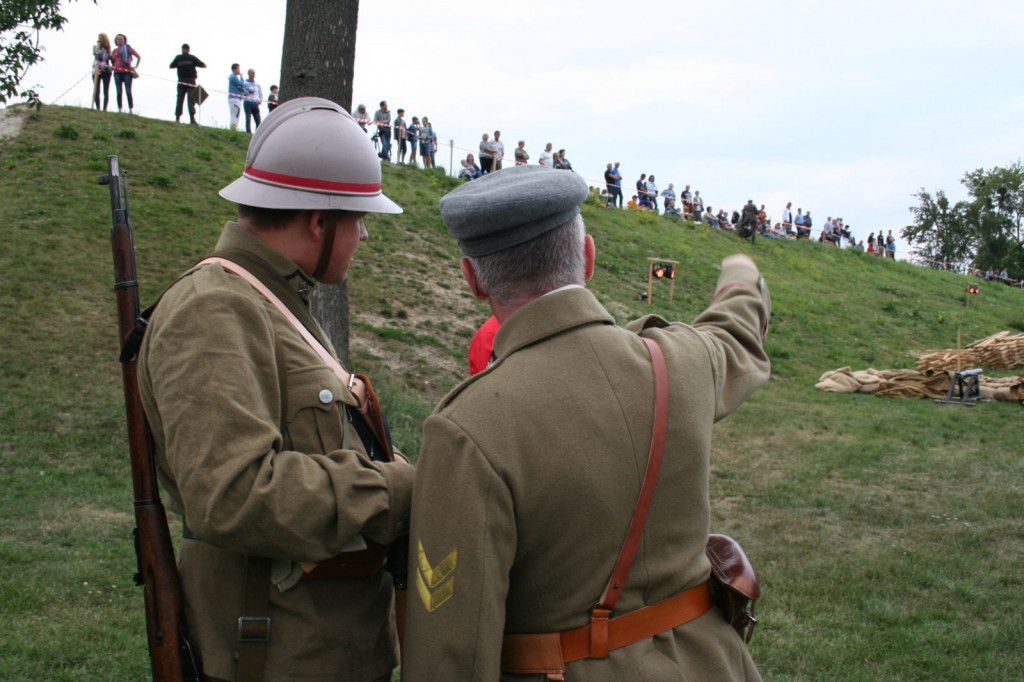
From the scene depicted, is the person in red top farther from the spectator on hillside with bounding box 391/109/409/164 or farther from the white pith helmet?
the spectator on hillside with bounding box 391/109/409/164

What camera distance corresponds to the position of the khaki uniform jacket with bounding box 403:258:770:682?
1617 mm

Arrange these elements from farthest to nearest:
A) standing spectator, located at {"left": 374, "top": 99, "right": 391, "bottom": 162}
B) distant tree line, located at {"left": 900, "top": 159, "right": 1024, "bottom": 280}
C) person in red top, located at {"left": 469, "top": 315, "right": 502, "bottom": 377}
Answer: distant tree line, located at {"left": 900, "top": 159, "right": 1024, "bottom": 280} → standing spectator, located at {"left": 374, "top": 99, "right": 391, "bottom": 162} → person in red top, located at {"left": 469, "top": 315, "right": 502, "bottom": 377}

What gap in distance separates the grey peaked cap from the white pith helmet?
39 cm

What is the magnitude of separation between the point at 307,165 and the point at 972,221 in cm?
7842

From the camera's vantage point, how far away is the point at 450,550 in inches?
63.9

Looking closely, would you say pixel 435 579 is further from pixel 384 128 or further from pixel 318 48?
pixel 384 128

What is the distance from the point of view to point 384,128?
25.4 meters

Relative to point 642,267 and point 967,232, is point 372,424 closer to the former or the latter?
point 642,267

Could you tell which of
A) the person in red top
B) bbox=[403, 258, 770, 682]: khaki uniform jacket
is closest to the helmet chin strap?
bbox=[403, 258, 770, 682]: khaki uniform jacket

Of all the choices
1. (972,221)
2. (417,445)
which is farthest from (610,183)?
(972,221)

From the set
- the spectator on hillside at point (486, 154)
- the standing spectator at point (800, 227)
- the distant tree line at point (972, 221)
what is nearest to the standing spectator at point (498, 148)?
the spectator on hillside at point (486, 154)

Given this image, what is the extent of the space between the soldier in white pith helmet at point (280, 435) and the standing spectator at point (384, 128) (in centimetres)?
2404

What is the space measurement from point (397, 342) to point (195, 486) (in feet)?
37.1

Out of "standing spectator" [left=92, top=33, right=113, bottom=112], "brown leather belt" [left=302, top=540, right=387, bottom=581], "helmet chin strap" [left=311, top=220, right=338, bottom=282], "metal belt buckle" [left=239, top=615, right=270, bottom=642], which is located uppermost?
"standing spectator" [left=92, top=33, right=113, bottom=112]
